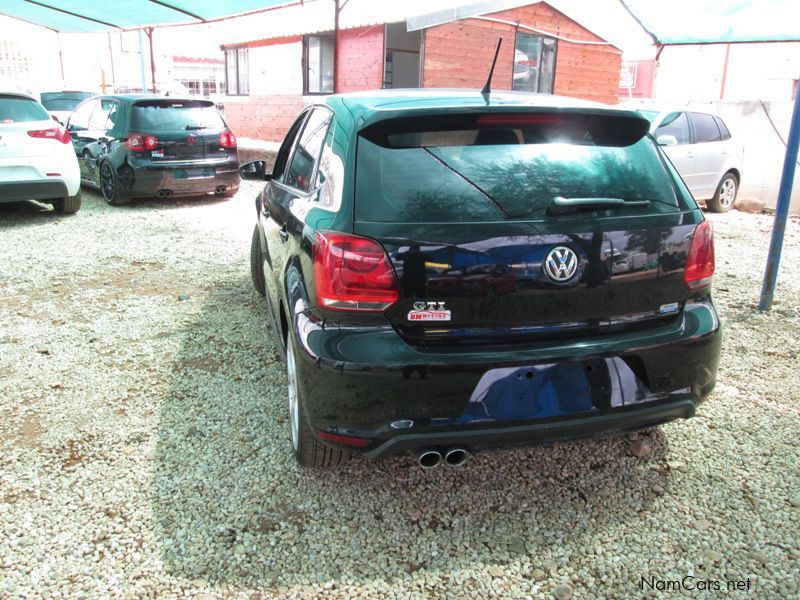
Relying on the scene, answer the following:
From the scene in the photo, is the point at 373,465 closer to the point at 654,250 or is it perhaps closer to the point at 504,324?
the point at 504,324

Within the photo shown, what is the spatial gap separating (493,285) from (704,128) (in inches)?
355

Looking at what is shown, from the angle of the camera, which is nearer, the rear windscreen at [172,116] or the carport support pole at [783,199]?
the carport support pole at [783,199]

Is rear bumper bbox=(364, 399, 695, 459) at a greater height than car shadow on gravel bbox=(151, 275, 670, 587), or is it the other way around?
rear bumper bbox=(364, 399, 695, 459)

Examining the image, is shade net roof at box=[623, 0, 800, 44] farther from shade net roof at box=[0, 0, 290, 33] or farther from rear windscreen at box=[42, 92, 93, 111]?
rear windscreen at box=[42, 92, 93, 111]

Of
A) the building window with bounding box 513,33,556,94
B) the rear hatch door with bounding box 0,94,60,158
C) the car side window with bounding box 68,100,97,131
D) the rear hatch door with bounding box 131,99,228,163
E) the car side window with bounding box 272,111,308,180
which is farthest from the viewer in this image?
the building window with bounding box 513,33,556,94

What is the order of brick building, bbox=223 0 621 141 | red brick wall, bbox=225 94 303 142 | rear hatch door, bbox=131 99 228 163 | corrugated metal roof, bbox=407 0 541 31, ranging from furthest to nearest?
red brick wall, bbox=225 94 303 142 < brick building, bbox=223 0 621 141 < corrugated metal roof, bbox=407 0 541 31 < rear hatch door, bbox=131 99 228 163

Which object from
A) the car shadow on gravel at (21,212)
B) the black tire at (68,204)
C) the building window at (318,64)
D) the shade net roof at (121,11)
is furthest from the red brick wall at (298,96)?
the black tire at (68,204)

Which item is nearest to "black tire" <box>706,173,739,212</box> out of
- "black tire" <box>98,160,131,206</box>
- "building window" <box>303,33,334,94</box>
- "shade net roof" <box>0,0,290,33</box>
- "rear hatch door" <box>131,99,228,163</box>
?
"rear hatch door" <box>131,99,228,163</box>

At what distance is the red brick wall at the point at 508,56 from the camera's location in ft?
50.6

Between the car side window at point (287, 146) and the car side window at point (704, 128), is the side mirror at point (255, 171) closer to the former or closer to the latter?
the car side window at point (287, 146)

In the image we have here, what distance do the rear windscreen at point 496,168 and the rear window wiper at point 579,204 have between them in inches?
0.9

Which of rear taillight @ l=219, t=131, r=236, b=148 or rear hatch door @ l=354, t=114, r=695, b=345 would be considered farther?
rear taillight @ l=219, t=131, r=236, b=148

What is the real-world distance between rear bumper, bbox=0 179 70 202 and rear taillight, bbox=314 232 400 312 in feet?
21.5

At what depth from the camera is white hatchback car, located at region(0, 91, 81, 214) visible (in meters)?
7.27
